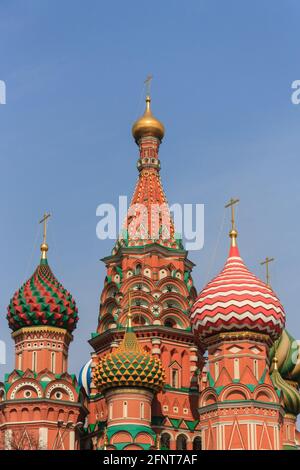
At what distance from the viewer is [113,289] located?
142ft

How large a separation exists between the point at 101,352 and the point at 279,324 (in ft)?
24.0

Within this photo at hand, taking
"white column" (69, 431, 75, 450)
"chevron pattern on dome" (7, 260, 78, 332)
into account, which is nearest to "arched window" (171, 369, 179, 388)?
"chevron pattern on dome" (7, 260, 78, 332)

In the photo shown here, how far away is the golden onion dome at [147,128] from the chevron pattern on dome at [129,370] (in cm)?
1054

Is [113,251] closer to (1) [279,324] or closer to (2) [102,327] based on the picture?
(2) [102,327]

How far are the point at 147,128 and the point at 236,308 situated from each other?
10371mm

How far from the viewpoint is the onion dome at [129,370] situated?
3738 centimetres

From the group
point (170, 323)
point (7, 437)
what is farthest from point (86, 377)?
point (7, 437)

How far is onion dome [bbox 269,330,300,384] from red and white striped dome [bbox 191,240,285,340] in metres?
5.26

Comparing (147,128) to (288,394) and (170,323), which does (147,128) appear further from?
(288,394)

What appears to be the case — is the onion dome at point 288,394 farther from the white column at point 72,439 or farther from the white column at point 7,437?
the white column at point 7,437

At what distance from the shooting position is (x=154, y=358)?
126ft

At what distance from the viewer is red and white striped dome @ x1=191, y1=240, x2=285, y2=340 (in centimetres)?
3794

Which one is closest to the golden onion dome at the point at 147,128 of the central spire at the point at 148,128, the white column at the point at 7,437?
the central spire at the point at 148,128
